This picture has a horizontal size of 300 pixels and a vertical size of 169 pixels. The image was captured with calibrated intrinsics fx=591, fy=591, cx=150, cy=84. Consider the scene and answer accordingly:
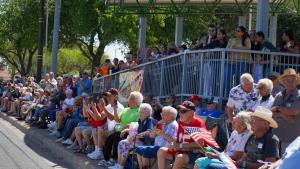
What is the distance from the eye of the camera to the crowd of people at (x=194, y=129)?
7.44 meters

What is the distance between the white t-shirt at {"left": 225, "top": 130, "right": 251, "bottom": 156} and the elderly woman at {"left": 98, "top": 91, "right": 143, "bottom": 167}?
3.83 m

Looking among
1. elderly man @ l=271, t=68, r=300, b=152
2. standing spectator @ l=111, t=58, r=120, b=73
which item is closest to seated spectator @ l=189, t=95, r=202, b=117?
elderly man @ l=271, t=68, r=300, b=152

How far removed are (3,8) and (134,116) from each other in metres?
44.6

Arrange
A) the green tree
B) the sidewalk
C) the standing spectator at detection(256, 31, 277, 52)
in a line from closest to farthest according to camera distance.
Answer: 1. the standing spectator at detection(256, 31, 277, 52)
2. the sidewalk
3. the green tree

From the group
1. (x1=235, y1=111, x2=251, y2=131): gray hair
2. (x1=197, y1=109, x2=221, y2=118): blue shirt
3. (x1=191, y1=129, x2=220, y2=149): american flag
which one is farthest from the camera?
(x1=197, y1=109, x2=221, y2=118): blue shirt

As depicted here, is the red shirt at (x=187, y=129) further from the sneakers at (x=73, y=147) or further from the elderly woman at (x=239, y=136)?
the sneakers at (x=73, y=147)

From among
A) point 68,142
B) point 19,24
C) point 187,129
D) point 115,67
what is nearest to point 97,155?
point 68,142

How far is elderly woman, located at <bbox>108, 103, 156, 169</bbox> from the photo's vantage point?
10859 mm

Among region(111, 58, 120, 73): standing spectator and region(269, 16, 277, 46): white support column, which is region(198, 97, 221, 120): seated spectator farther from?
region(269, 16, 277, 46): white support column

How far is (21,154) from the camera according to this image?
572 inches

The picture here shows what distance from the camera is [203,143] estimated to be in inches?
336

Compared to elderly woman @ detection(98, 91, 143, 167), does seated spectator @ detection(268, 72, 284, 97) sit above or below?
above

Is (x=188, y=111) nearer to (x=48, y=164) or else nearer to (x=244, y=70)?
(x=244, y=70)

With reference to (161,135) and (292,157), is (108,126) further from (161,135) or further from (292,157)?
(292,157)
